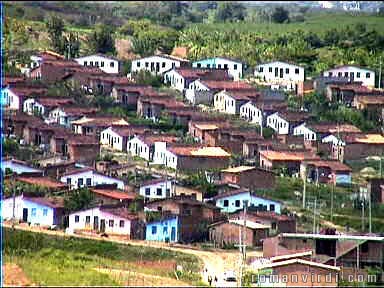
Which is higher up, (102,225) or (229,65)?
(229,65)

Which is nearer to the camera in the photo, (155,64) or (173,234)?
(173,234)

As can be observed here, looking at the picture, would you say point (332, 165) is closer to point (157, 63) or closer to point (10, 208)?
point (10, 208)

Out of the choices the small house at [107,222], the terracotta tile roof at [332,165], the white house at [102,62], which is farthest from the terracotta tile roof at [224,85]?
the small house at [107,222]

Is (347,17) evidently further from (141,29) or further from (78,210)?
(78,210)

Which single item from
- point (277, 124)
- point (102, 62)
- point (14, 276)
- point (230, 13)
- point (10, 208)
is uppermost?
point (14, 276)

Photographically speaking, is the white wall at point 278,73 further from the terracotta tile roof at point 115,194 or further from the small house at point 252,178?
the terracotta tile roof at point 115,194

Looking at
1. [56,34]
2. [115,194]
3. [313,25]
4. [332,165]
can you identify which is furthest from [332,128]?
[313,25]
